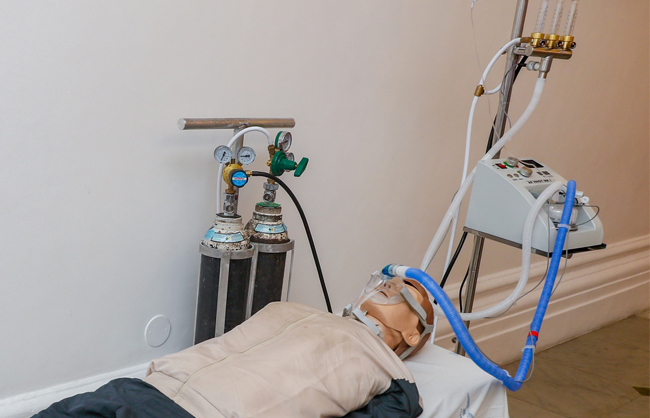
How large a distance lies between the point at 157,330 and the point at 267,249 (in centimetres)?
38

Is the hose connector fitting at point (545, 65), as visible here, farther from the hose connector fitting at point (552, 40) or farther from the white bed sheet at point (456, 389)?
the white bed sheet at point (456, 389)

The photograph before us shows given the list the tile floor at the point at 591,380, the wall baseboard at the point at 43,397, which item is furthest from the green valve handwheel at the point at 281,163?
the tile floor at the point at 591,380

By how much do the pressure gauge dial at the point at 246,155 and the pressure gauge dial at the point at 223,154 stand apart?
3cm

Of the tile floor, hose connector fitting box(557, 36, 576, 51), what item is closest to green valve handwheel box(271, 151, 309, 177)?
hose connector fitting box(557, 36, 576, 51)

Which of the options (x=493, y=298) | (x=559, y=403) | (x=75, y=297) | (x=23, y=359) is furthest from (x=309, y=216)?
(x=559, y=403)

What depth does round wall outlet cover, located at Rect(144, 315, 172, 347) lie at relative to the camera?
4.99 ft

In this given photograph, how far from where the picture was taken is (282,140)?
1444mm

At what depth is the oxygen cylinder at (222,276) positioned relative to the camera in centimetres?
135

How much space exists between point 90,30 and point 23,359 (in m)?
0.73

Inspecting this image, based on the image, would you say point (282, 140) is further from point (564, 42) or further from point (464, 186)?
point (564, 42)

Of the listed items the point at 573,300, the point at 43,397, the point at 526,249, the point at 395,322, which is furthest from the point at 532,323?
the point at 573,300

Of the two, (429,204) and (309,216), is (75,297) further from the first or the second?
(429,204)

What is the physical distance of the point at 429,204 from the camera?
221 centimetres

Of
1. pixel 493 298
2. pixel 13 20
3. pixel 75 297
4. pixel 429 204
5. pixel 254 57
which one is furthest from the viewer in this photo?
pixel 493 298
